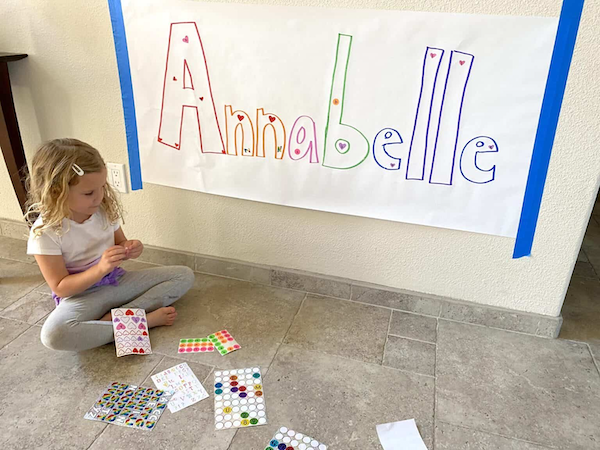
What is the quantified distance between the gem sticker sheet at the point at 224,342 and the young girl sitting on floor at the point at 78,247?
172mm

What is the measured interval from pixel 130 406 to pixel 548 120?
4.41 feet

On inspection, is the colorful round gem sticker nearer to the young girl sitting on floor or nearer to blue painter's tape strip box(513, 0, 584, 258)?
the young girl sitting on floor

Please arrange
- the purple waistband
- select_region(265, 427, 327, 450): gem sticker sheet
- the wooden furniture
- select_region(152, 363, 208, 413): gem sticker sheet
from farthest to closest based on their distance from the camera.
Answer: the wooden furniture < the purple waistband < select_region(152, 363, 208, 413): gem sticker sheet < select_region(265, 427, 327, 450): gem sticker sheet

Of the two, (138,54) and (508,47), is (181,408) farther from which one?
(508,47)

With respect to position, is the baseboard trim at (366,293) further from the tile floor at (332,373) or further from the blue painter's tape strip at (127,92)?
the blue painter's tape strip at (127,92)

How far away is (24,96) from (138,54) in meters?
0.55

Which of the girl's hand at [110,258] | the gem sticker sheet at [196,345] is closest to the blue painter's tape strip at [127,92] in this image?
the girl's hand at [110,258]

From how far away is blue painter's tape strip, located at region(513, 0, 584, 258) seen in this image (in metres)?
1.12

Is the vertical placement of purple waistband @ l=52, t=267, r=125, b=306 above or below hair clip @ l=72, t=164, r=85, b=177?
below

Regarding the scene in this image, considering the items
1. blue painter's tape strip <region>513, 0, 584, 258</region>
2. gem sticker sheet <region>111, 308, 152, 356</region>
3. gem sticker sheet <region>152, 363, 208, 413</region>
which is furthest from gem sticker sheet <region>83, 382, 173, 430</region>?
blue painter's tape strip <region>513, 0, 584, 258</region>

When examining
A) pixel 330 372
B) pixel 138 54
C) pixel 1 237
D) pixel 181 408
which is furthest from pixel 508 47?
pixel 1 237

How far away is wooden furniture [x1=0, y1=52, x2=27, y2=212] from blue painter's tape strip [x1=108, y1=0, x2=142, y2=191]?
0.39m

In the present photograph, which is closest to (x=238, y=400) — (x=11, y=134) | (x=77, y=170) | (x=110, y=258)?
(x=110, y=258)

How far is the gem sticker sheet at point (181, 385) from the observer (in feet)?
3.84
